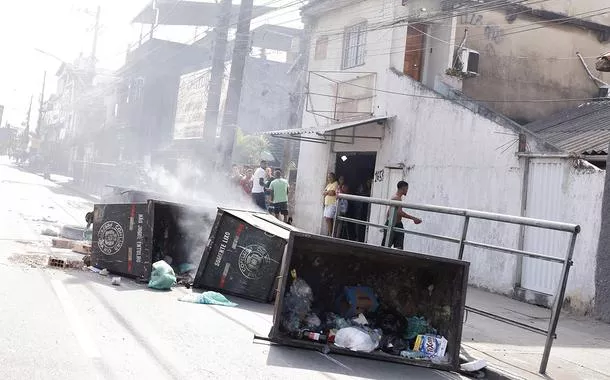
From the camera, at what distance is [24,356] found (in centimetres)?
450

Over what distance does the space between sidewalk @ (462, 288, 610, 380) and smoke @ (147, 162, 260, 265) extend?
13.0 feet

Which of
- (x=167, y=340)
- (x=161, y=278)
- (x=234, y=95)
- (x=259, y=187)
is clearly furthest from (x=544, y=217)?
(x=234, y=95)

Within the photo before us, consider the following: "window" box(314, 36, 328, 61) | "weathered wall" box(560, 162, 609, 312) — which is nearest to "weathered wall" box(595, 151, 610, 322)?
"weathered wall" box(560, 162, 609, 312)

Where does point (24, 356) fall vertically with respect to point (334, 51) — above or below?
below

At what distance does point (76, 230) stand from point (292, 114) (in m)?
18.6

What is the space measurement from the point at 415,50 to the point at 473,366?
11.6 meters

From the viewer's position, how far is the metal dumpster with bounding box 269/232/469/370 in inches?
228

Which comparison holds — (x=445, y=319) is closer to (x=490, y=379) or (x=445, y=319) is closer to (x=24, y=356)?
(x=490, y=379)

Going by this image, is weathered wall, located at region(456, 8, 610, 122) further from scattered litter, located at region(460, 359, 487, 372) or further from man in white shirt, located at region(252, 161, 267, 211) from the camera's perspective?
scattered litter, located at region(460, 359, 487, 372)

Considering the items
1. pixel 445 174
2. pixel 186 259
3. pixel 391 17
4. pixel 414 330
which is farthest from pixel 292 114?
pixel 414 330

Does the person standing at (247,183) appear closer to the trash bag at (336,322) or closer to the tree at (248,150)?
the tree at (248,150)

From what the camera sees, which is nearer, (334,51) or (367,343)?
(367,343)

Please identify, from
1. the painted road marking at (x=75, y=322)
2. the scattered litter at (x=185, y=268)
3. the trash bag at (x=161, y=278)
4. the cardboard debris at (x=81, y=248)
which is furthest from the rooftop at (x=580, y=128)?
the cardboard debris at (x=81, y=248)

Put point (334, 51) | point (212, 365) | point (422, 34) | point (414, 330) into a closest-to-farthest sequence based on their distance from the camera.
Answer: point (212, 365), point (414, 330), point (422, 34), point (334, 51)
